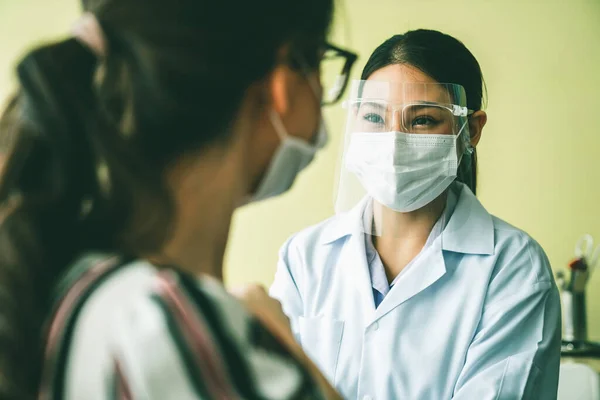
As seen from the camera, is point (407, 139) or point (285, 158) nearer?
point (285, 158)

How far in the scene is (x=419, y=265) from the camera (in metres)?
1.12

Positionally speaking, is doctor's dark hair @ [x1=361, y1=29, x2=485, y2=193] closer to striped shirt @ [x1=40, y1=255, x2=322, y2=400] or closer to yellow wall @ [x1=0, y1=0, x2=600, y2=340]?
yellow wall @ [x1=0, y1=0, x2=600, y2=340]

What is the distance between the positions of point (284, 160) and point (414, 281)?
23.0 inches

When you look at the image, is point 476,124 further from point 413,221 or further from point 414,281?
point 414,281

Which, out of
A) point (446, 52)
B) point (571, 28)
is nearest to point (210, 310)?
point (446, 52)

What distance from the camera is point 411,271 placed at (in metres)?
1.12

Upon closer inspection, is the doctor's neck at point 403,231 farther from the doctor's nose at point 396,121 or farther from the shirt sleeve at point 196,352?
the shirt sleeve at point 196,352

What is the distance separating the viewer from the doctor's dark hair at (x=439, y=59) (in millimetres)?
1170

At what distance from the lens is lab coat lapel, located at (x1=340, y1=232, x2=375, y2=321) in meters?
1.14

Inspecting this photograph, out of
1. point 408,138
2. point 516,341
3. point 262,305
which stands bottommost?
point 516,341

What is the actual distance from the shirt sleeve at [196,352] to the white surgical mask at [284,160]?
0.22 m

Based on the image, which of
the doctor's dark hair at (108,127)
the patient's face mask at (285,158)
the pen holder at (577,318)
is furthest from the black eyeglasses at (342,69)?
the pen holder at (577,318)

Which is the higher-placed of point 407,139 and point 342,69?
point 342,69

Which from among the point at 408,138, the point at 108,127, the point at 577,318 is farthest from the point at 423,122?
the point at 577,318
